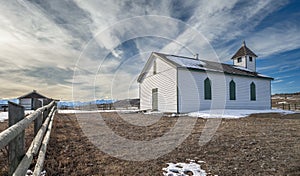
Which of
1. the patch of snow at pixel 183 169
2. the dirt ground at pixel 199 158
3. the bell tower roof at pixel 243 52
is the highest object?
the bell tower roof at pixel 243 52

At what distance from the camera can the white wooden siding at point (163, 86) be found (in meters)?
15.7

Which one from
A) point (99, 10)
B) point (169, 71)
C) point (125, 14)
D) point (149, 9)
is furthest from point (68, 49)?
point (169, 71)

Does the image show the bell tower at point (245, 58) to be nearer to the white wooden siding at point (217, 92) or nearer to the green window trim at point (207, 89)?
the white wooden siding at point (217, 92)

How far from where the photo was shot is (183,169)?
11.6 feet

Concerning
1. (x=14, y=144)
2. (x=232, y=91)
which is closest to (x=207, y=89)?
(x=232, y=91)

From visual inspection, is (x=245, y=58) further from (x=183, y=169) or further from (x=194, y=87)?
(x=183, y=169)

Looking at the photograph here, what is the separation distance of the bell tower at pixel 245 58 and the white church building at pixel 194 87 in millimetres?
3851

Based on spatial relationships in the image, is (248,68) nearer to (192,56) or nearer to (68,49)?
(192,56)

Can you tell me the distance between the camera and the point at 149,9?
1277 cm

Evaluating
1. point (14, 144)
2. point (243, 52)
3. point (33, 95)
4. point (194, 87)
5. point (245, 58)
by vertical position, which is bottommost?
point (14, 144)

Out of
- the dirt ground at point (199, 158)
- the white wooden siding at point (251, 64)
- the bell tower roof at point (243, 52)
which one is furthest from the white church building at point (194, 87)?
the dirt ground at point (199, 158)

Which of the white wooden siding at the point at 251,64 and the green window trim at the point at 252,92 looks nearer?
the green window trim at the point at 252,92

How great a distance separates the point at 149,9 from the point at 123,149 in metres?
10.6

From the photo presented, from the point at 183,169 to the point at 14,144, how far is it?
2776 millimetres
